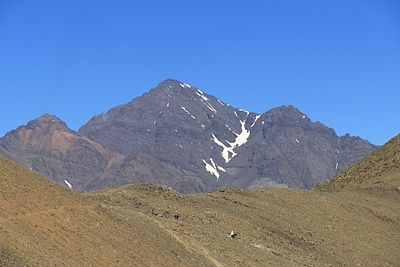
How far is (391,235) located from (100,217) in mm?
34945

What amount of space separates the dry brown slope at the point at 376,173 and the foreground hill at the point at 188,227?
837 centimetres

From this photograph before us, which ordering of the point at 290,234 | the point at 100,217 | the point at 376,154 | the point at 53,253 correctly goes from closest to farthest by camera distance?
the point at 53,253, the point at 100,217, the point at 290,234, the point at 376,154

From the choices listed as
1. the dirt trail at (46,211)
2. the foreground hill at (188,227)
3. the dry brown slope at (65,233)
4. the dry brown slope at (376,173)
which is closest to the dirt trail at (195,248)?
the foreground hill at (188,227)

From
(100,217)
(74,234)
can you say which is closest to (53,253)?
(74,234)

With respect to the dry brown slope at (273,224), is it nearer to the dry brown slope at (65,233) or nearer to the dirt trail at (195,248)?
the dirt trail at (195,248)

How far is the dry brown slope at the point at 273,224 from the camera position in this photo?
1891 inches

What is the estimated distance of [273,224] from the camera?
2371 inches

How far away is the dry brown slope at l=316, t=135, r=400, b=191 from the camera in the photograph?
89500mm

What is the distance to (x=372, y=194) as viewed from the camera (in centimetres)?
8381

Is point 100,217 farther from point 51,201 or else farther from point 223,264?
point 223,264

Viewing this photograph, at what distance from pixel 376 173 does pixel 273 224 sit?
3988 cm

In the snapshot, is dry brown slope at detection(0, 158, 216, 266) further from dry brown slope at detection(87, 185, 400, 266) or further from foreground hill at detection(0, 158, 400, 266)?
dry brown slope at detection(87, 185, 400, 266)

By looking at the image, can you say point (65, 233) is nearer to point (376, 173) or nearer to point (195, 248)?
point (195, 248)

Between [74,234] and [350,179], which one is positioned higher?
[350,179]
